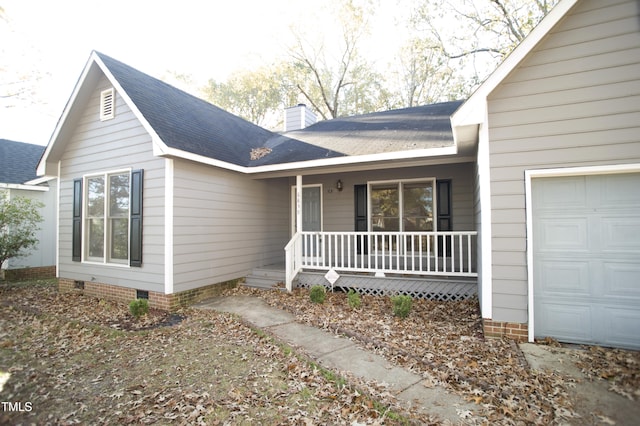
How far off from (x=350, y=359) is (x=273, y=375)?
3.31ft

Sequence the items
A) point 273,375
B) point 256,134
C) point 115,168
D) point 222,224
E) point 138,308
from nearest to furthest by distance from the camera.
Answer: point 273,375 < point 138,308 < point 115,168 < point 222,224 < point 256,134

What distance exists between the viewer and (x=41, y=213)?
11664mm

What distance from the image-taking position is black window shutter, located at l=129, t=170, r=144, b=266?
7059 millimetres

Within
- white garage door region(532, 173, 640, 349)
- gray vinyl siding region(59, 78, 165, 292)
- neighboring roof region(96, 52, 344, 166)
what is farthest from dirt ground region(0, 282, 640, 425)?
neighboring roof region(96, 52, 344, 166)

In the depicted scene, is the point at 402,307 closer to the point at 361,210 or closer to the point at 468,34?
the point at 361,210

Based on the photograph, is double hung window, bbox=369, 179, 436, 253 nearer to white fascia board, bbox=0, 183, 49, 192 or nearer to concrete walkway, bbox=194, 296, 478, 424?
concrete walkway, bbox=194, 296, 478, 424

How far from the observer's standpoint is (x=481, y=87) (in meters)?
4.62

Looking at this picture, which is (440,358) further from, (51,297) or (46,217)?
(46,217)

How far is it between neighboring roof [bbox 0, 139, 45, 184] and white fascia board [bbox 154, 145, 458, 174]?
8951 millimetres

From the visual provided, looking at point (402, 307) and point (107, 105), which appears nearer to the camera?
point (402, 307)

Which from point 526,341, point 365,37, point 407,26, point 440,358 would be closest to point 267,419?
point 440,358

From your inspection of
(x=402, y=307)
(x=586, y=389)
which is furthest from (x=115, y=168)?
(x=586, y=389)

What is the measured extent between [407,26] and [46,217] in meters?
19.5

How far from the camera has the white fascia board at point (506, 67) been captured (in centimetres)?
419
